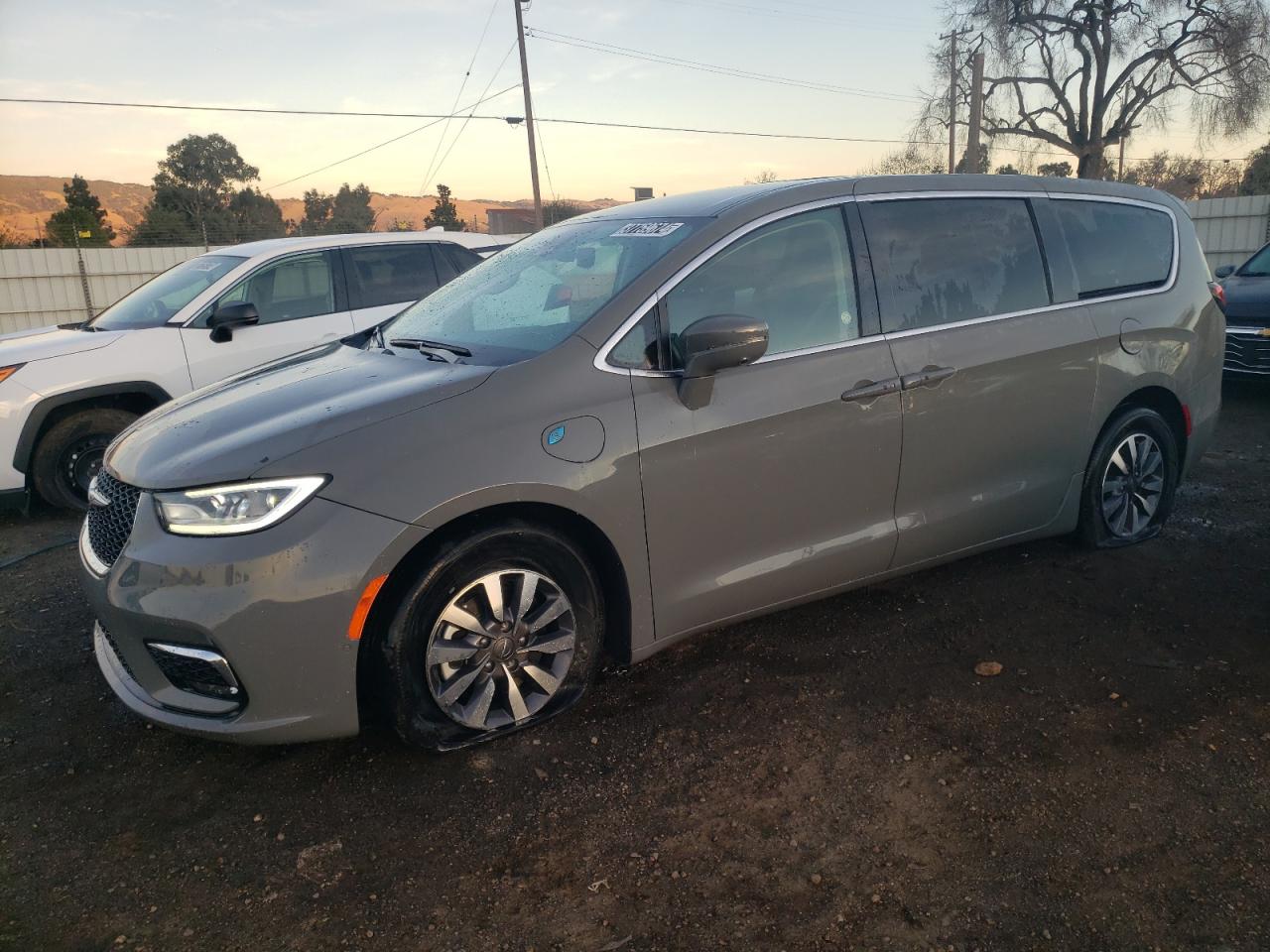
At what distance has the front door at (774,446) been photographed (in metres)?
3.18

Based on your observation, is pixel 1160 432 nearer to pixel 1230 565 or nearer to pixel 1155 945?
pixel 1230 565

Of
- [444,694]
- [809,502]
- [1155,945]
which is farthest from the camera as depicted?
[809,502]

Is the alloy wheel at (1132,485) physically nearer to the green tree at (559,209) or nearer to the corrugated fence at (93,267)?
the corrugated fence at (93,267)

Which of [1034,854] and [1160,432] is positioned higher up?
[1160,432]

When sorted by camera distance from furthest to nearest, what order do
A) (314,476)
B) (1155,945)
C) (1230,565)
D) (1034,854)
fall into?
(1230,565), (314,476), (1034,854), (1155,945)

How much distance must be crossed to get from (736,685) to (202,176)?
46973mm

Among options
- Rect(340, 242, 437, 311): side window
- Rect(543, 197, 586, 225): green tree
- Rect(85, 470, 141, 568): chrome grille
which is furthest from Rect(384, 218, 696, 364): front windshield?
Rect(543, 197, 586, 225): green tree

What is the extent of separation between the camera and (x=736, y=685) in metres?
3.48

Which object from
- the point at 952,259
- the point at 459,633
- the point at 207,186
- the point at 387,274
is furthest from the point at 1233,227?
the point at 207,186

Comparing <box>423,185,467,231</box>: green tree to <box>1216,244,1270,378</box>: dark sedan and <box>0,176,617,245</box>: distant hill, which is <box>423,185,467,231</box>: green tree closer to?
<box>0,176,617,245</box>: distant hill

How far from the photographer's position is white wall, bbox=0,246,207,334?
703 inches

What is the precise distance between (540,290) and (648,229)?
0.48 meters

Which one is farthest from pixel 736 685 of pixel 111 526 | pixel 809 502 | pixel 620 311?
pixel 111 526

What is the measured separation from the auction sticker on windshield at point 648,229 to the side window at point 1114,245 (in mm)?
2002
